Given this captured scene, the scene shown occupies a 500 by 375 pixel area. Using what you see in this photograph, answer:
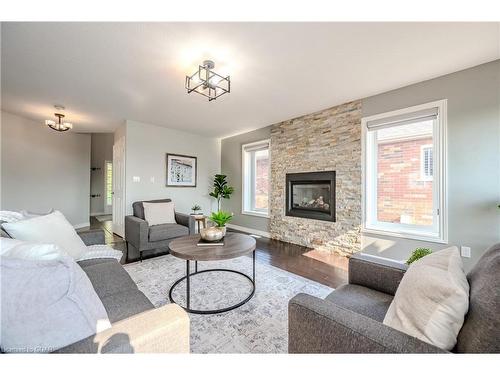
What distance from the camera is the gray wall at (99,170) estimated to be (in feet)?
24.3

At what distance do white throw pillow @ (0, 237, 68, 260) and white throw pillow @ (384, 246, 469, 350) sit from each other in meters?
1.29

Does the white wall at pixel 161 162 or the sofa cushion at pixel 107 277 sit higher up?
the white wall at pixel 161 162

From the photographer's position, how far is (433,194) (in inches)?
97.0

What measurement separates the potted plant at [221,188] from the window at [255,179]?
16.2 inches

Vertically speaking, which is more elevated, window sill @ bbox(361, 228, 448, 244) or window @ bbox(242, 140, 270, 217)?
window @ bbox(242, 140, 270, 217)

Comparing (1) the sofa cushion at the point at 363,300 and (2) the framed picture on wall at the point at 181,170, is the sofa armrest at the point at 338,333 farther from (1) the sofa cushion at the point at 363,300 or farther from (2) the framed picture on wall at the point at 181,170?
(2) the framed picture on wall at the point at 181,170

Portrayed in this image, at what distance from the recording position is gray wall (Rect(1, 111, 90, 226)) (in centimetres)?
390

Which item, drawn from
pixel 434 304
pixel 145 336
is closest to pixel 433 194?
pixel 434 304

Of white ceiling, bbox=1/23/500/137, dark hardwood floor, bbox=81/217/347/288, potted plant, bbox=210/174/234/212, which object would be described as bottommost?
dark hardwood floor, bbox=81/217/347/288

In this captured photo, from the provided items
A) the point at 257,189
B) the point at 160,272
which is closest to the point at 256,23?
the point at 160,272

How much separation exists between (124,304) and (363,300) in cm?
131

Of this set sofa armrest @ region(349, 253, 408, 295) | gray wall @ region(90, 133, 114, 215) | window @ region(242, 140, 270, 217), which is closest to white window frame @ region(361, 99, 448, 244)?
sofa armrest @ region(349, 253, 408, 295)

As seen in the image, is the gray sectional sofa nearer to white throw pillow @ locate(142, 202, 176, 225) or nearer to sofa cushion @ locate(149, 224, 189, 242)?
sofa cushion @ locate(149, 224, 189, 242)

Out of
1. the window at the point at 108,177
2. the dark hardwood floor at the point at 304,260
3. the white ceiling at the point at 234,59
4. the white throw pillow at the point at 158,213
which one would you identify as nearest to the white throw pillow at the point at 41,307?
the white ceiling at the point at 234,59
